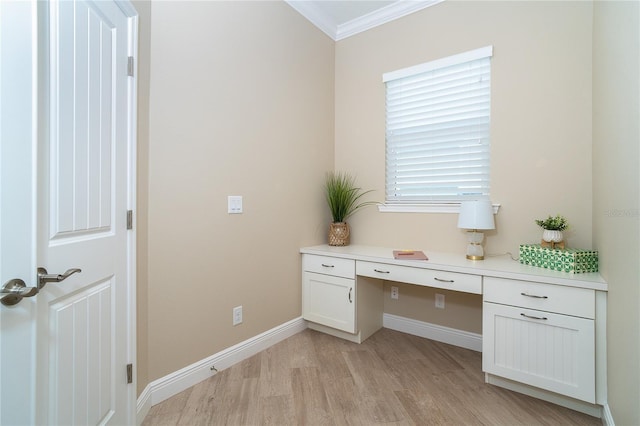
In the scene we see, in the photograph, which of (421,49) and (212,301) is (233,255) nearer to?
(212,301)

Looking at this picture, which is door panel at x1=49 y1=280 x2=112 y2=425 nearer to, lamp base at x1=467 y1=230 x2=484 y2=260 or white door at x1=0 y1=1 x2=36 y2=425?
white door at x1=0 y1=1 x2=36 y2=425

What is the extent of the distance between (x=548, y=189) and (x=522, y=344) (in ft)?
3.51

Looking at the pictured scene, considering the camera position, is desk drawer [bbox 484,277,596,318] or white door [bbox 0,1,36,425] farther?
desk drawer [bbox 484,277,596,318]

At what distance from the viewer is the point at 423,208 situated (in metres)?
2.61

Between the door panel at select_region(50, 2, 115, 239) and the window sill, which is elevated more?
the door panel at select_region(50, 2, 115, 239)

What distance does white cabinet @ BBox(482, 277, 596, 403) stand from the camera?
1.57 m

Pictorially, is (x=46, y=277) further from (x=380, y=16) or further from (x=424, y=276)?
(x=380, y=16)

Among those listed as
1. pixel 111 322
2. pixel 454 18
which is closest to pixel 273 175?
pixel 111 322

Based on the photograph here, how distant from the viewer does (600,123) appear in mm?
1705

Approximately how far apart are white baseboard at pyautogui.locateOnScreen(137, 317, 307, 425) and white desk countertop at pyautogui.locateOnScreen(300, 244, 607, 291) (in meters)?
0.73

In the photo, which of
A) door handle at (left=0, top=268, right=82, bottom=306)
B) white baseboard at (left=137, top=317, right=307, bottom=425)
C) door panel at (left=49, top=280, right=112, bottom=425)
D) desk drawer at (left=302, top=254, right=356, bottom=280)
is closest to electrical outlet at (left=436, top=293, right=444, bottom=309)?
desk drawer at (left=302, top=254, right=356, bottom=280)

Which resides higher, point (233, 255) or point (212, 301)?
point (233, 255)

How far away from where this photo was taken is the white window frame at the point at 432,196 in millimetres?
2342

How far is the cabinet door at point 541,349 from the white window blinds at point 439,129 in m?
0.99
